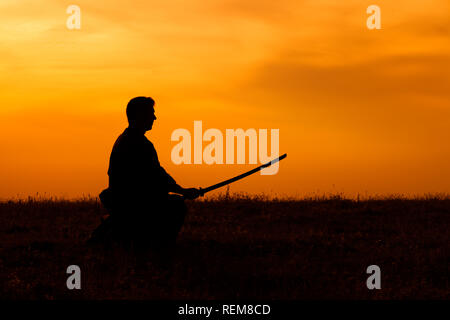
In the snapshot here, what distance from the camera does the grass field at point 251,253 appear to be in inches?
424

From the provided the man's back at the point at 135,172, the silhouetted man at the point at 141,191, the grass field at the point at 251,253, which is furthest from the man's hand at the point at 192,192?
the grass field at the point at 251,253

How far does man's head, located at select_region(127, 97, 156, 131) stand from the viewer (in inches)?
475

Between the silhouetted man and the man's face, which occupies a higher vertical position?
the man's face

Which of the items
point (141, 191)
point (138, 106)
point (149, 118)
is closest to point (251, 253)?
point (141, 191)

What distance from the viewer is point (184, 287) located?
10.8 metres

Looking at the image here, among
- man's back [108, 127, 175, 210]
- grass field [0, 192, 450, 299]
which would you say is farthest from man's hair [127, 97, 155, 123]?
grass field [0, 192, 450, 299]

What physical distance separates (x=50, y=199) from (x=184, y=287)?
1001cm

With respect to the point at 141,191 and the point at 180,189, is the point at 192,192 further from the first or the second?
the point at 141,191

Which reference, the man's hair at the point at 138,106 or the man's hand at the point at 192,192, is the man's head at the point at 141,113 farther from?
the man's hand at the point at 192,192

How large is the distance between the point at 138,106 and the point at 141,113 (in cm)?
12

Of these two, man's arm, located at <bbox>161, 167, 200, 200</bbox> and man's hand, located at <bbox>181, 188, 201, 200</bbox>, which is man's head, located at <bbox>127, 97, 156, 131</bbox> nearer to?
man's arm, located at <bbox>161, 167, 200, 200</bbox>

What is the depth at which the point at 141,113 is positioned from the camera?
477 inches
